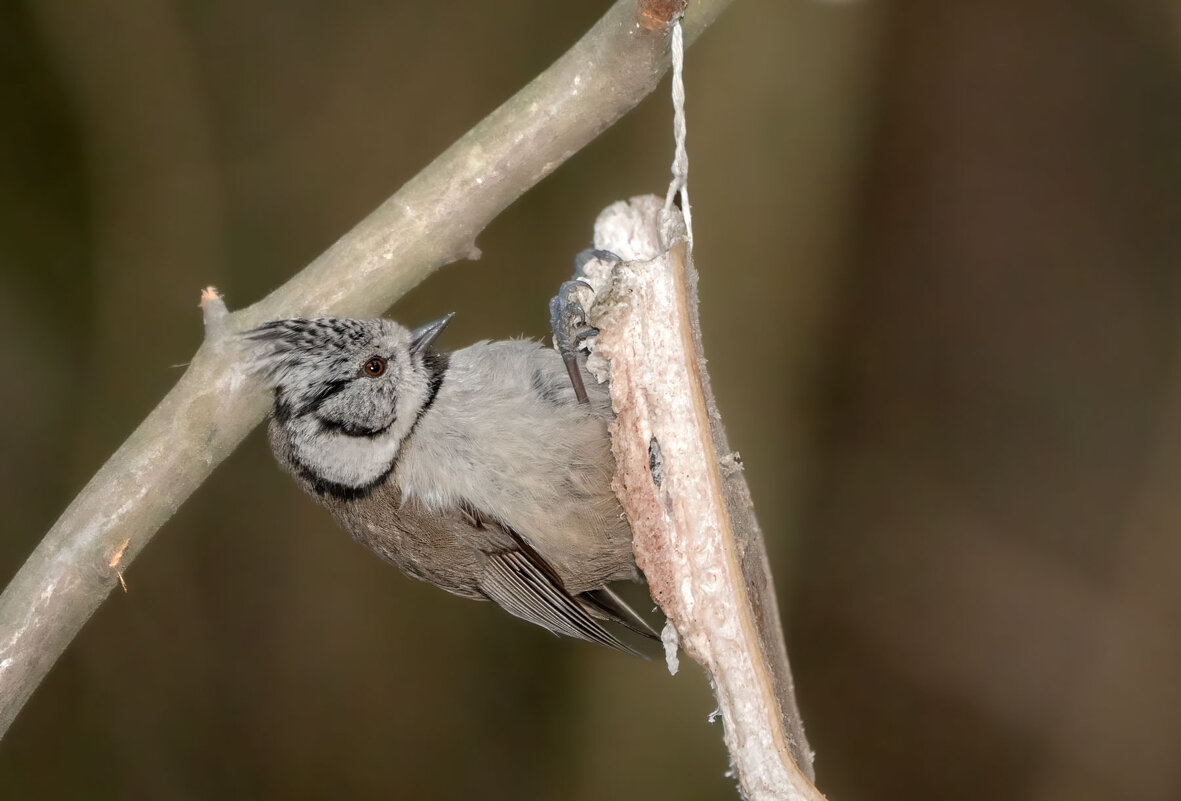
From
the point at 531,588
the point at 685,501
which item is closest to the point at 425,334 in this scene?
the point at 531,588

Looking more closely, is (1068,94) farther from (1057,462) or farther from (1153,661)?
(1153,661)

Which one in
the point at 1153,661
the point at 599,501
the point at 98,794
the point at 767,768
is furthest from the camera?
the point at 98,794

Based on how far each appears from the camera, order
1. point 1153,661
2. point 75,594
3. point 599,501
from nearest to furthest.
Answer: point 75,594
point 599,501
point 1153,661

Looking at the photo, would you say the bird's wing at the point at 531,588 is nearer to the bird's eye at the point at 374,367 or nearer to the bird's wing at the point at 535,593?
the bird's wing at the point at 535,593

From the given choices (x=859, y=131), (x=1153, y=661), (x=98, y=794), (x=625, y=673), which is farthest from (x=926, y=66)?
(x=98, y=794)

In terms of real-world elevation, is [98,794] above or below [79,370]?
below

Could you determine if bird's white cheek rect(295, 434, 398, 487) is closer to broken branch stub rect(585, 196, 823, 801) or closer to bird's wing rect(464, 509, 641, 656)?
bird's wing rect(464, 509, 641, 656)
